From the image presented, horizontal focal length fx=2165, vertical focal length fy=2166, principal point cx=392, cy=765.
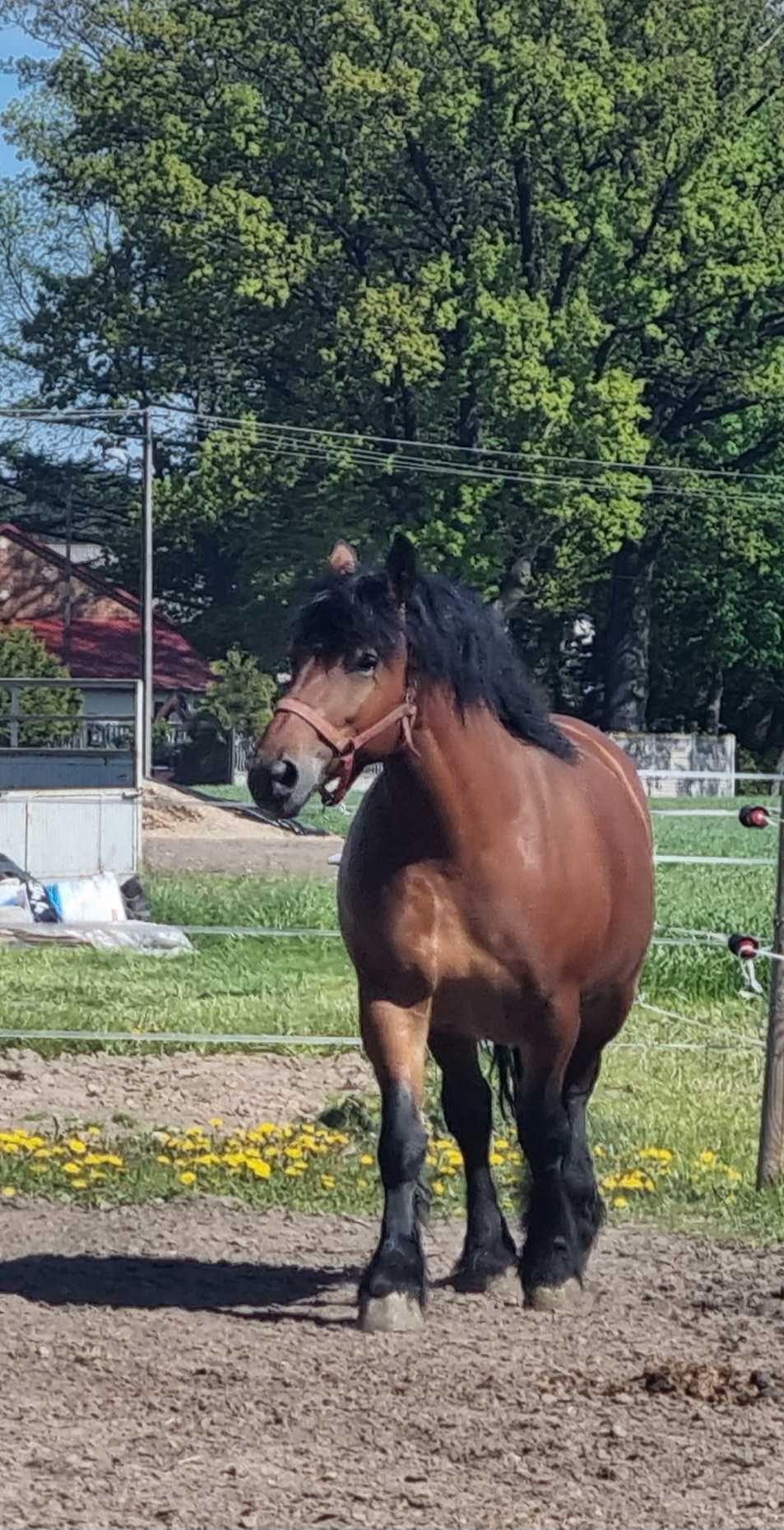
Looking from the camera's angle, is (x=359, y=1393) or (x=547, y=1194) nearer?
(x=359, y=1393)

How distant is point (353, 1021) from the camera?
1257 cm

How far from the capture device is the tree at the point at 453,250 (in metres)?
45.2

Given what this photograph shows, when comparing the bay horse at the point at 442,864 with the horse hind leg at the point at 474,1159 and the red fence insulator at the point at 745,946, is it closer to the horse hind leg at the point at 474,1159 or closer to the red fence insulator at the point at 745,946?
the horse hind leg at the point at 474,1159

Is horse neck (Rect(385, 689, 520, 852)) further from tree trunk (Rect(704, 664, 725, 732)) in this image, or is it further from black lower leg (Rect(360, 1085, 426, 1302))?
tree trunk (Rect(704, 664, 725, 732))

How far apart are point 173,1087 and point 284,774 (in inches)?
204

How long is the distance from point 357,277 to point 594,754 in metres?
41.1

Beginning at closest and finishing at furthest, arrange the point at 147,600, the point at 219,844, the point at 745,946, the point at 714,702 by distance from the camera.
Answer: the point at 745,946
the point at 219,844
the point at 147,600
the point at 714,702

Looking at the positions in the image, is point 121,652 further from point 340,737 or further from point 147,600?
point 340,737

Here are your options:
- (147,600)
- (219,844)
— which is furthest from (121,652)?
(219,844)

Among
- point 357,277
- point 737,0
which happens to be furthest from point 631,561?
point 737,0

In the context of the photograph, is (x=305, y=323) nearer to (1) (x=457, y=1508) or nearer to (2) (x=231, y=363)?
(2) (x=231, y=363)

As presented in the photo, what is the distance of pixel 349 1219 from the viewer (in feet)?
25.4

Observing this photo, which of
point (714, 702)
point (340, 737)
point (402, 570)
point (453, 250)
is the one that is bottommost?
point (714, 702)

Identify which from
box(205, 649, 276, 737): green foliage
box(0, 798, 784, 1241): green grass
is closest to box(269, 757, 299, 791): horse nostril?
box(0, 798, 784, 1241): green grass
